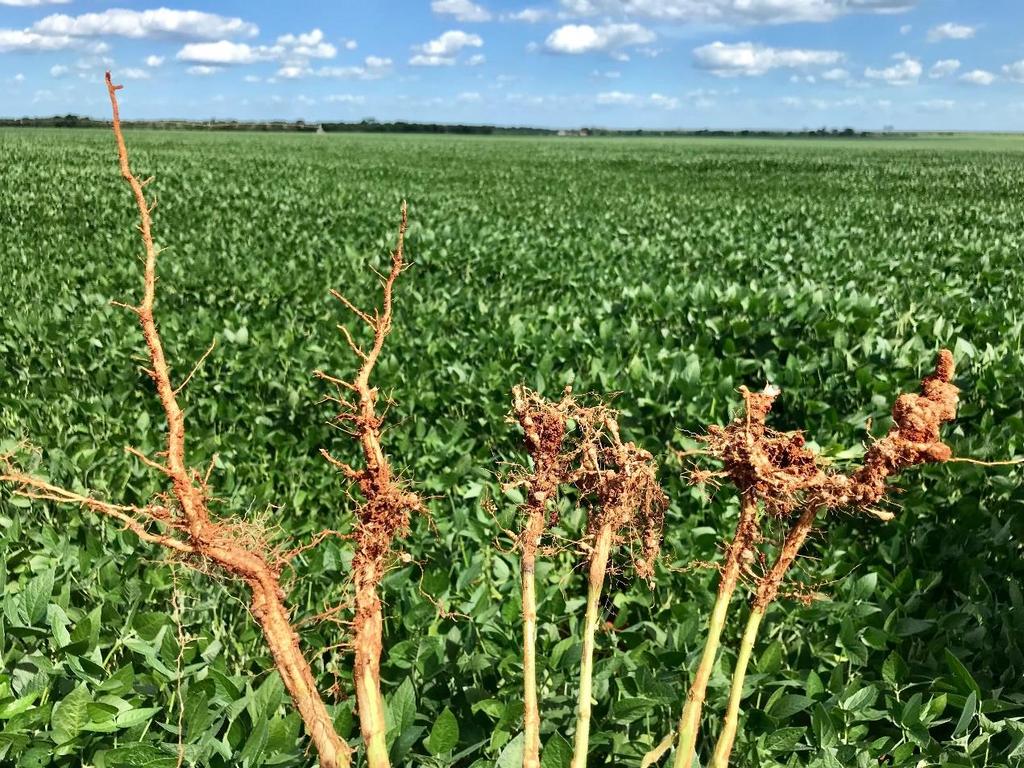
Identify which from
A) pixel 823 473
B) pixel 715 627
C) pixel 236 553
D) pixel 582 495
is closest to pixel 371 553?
pixel 236 553

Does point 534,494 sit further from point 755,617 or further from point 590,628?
point 755,617

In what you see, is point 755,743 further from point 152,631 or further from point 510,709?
point 152,631

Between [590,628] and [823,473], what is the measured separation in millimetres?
456

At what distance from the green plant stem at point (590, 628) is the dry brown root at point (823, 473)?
235 millimetres

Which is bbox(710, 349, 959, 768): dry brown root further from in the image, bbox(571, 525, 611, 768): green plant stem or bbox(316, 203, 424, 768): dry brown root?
bbox(316, 203, 424, 768): dry brown root

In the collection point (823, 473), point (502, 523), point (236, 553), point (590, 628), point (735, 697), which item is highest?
point (823, 473)

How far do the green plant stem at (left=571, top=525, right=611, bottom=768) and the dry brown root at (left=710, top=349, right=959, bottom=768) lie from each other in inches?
9.3

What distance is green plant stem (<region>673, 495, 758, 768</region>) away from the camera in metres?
1.17

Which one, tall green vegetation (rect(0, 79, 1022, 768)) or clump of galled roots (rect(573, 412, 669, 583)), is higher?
clump of galled roots (rect(573, 412, 669, 583))

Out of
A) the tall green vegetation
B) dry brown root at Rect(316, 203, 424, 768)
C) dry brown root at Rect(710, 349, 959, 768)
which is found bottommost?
the tall green vegetation

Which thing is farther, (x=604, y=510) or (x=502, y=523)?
(x=502, y=523)

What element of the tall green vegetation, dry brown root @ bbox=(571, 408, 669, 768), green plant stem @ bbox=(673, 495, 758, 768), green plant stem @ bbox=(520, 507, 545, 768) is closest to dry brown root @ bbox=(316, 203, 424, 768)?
the tall green vegetation

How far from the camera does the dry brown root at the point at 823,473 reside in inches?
43.3

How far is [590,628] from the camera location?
3.99 feet
